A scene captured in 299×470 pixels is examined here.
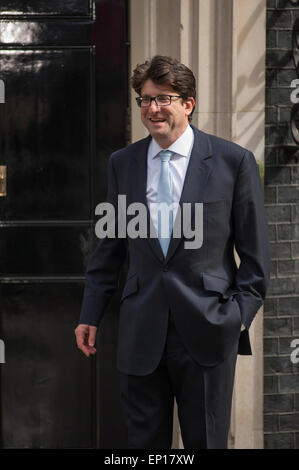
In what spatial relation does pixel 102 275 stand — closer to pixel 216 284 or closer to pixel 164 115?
pixel 216 284

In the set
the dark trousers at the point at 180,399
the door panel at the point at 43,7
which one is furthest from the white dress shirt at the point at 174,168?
the door panel at the point at 43,7

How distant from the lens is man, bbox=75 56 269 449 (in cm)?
300

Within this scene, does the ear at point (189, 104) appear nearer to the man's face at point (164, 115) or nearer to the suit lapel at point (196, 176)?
the man's face at point (164, 115)

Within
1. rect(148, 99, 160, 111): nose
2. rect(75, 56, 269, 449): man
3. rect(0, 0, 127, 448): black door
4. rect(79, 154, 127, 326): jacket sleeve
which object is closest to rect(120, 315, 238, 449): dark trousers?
rect(75, 56, 269, 449): man

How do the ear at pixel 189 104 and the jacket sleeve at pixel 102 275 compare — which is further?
the jacket sleeve at pixel 102 275

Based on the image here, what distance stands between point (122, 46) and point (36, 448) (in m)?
2.42

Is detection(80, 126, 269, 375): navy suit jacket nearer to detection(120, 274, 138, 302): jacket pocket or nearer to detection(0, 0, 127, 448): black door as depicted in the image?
detection(120, 274, 138, 302): jacket pocket

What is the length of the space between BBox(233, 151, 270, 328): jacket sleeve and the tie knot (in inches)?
11.2

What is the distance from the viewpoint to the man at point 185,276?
3.00m

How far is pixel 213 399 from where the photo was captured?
121 inches

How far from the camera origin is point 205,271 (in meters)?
3.04

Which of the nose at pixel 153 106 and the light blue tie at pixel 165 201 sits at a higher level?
the nose at pixel 153 106

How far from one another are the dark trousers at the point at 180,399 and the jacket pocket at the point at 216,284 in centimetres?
20
